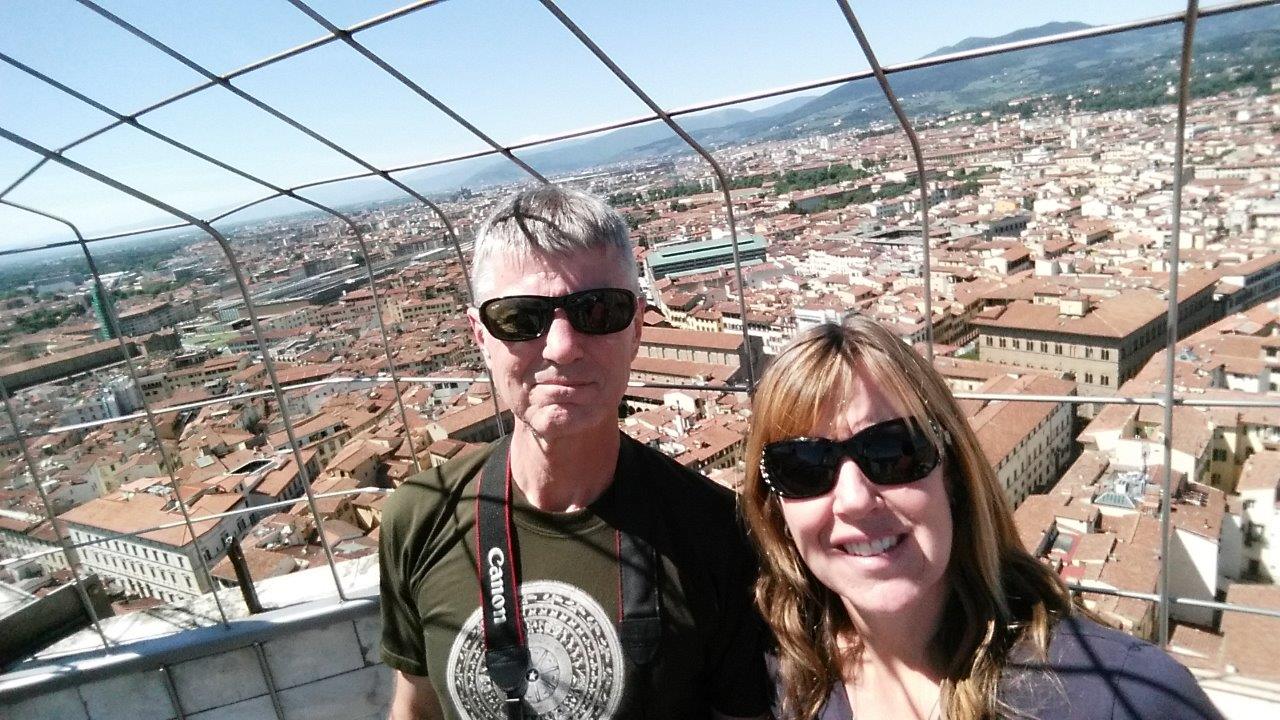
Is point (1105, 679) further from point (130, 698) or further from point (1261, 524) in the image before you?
point (1261, 524)

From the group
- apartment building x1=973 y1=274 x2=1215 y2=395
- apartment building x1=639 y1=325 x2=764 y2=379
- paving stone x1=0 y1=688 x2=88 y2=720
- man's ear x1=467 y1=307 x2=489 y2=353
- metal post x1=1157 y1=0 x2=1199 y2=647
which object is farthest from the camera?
apartment building x1=639 y1=325 x2=764 y2=379

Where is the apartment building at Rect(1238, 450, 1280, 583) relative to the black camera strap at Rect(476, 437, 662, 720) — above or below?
below

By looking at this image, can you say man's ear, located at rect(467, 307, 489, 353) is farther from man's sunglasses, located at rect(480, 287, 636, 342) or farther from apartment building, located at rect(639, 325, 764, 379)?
apartment building, located at rect(639, 325, 764, 379)

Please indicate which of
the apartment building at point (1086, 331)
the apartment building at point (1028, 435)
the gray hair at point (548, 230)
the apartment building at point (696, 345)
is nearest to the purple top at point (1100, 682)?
the gray hair at point (548, 230)

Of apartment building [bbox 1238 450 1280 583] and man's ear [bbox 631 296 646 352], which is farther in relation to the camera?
apartment building [bbox 1238 450 1280 583]

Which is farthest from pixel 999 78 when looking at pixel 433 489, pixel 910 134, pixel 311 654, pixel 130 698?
pixel 130 698

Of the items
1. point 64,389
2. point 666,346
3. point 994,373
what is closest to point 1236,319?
point 994,373

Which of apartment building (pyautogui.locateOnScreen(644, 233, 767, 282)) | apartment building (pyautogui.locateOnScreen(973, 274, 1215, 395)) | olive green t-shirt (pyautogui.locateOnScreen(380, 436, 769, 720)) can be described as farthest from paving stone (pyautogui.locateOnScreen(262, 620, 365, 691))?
apartment building (pyautogui.locateOnScreen(644, 233, 767, 282))

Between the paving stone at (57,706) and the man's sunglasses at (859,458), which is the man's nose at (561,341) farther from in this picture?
→ the paving stone at (57,706)
